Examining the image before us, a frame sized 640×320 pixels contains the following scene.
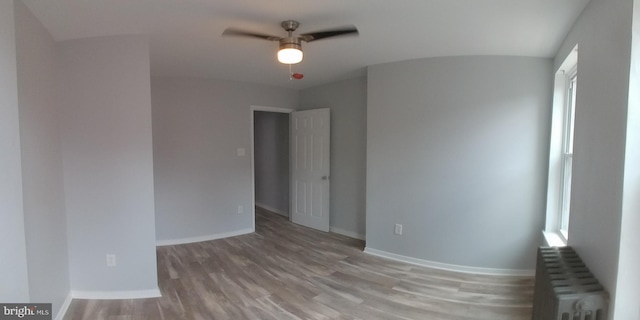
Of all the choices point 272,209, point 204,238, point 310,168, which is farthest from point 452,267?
point 272,209

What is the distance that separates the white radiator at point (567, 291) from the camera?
4.46ft

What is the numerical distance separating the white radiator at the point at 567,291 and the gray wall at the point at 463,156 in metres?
1.23

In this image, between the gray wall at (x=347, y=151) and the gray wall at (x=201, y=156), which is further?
the gray wall at (x=347, y=151)

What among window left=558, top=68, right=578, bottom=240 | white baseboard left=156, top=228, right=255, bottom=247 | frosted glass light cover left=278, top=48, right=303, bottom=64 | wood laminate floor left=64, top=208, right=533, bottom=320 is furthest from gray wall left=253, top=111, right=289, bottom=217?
window left=558, top=68, right=578, bottom=240

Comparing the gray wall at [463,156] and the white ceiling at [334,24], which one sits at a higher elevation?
the white ceiling at [334,24]

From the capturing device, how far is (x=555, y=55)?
277 cm

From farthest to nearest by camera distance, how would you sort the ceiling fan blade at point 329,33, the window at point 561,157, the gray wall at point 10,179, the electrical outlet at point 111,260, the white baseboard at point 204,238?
the white baseboard at point 204,238 < the window at point 561,157 < the electrical outlet at point 111,260 < the ceiling fan blade at point 329,33 < the gray wall at point 10,179

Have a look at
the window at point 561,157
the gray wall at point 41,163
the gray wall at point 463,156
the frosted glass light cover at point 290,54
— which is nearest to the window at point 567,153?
the window at point 561,157

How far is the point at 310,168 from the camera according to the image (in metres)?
4.77

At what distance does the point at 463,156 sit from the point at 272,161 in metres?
3.89

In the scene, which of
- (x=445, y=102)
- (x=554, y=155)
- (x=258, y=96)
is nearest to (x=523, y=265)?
(x=554, y=155)

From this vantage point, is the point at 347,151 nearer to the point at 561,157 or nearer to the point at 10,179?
the point at 561,157

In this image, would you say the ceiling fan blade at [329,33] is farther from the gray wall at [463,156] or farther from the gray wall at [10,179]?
the gray wall at [10,179]

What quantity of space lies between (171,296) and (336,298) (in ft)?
4.98
